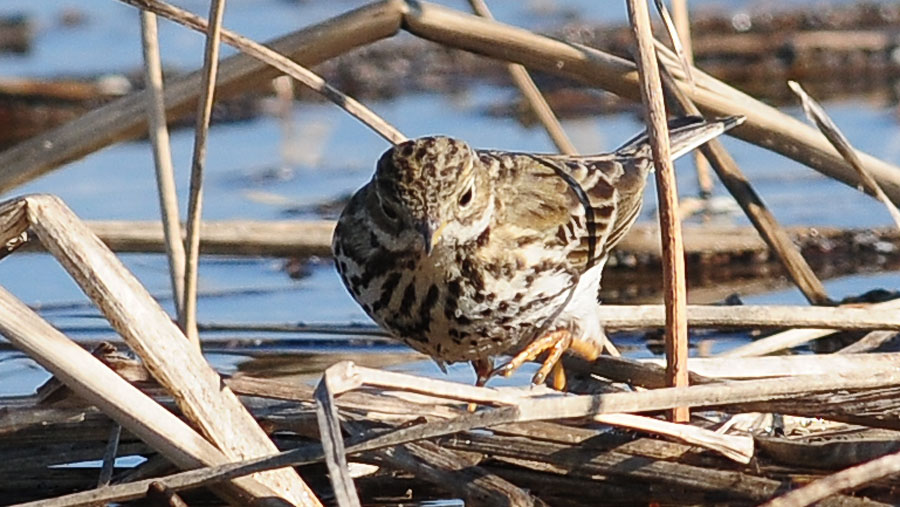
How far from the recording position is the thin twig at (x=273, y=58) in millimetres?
5824

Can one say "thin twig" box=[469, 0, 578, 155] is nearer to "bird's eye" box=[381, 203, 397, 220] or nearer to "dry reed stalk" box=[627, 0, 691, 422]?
"bird's eye" box=[381, 203, 397, 220]

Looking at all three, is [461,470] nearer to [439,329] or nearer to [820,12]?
[439,329]

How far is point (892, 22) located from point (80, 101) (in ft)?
19.1

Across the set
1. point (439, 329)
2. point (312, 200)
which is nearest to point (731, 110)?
point (439, 329)

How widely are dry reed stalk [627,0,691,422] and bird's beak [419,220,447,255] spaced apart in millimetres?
694

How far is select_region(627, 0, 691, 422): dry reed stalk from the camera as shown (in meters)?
5.33

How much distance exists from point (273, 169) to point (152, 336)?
5894mm

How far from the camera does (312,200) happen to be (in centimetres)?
998

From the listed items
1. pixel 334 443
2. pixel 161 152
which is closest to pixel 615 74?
pixel 161 152

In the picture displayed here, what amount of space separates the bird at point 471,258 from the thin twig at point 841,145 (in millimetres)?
393

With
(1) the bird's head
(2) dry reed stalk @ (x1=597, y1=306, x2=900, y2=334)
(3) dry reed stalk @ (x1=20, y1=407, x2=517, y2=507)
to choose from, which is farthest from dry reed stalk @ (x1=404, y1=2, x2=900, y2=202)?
(3) dry reed stalk @ (x1=20, y1=407, x2=517, y2=507)

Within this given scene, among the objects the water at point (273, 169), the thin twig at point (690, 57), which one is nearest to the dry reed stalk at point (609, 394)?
the water at point (273, 169)

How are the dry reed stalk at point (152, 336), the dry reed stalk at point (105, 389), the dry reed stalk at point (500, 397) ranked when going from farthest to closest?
1. the dry reed stalk at point (152, 336)
2. the dry reed stalk at point (105, 389)
3. the dry reed stalk at point (500, 397)

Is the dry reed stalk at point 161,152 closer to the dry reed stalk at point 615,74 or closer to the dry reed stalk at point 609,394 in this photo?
the dry reed stalk at point 615,74
